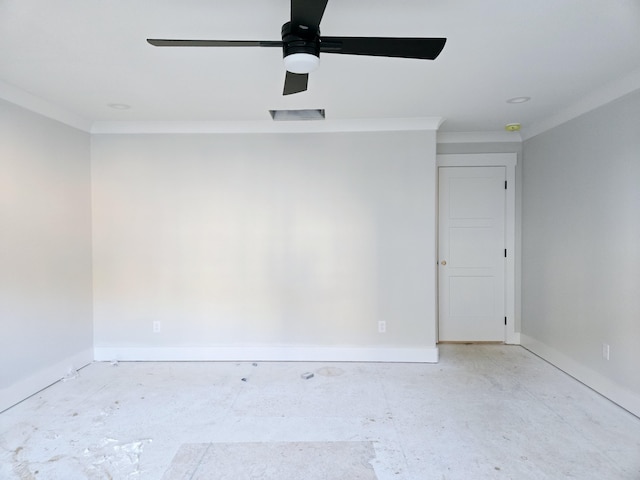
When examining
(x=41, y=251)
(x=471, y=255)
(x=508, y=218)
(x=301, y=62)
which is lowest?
(x=471, y=255)

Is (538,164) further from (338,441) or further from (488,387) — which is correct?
(338,441)

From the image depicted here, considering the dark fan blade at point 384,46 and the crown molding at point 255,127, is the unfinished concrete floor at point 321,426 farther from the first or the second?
the crown molding at point 255,127

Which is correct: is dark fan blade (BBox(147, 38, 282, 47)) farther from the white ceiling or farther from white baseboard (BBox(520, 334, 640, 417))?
white baseboard (BBox(520, 334, 640, 417))

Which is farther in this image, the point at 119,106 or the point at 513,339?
the point at 513,339

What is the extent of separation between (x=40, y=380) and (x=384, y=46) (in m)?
3.50

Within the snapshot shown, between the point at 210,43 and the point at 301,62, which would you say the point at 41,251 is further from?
the point at 301,62

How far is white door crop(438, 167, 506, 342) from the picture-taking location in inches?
158

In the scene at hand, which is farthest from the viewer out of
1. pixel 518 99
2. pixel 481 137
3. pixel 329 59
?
pixel 481 137

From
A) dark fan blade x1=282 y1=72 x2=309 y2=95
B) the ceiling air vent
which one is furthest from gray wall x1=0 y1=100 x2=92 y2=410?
dark fan blade x1=282 y1=72 x2=309 y2=95

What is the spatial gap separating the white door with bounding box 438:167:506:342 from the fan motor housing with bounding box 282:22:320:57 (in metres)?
2.87

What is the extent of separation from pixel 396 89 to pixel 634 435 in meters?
2.76

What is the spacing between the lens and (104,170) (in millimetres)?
3547

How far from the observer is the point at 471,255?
403 cm

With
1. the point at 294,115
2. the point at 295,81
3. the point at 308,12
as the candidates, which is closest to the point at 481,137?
the point at 294,115
